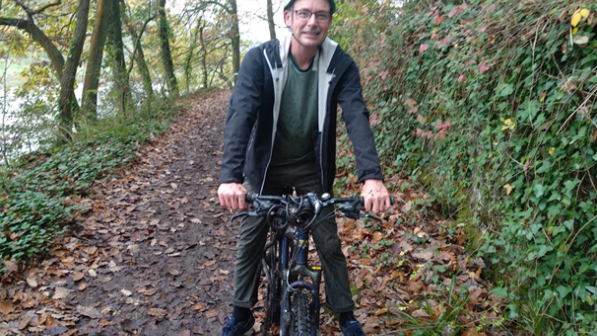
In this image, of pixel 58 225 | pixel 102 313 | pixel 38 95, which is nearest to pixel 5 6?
pixel 38 95

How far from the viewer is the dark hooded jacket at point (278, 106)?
2482 mm

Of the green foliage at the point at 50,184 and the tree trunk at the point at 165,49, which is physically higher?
the tree trunk at the point at 165,49

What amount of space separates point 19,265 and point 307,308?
11.7 feet

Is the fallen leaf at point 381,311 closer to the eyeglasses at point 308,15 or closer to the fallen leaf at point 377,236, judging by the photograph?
the fallen leaf at point 377,236

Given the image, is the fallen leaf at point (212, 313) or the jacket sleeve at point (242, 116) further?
the fallen leaf at point (212, 313)

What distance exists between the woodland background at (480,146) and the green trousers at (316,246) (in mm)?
813

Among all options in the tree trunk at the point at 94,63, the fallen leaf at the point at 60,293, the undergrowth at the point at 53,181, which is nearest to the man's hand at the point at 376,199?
the fallen leaf at the point at 60,293

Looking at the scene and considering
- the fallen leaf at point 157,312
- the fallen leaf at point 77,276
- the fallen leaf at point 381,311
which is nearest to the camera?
the fallen leaf at point 381,311

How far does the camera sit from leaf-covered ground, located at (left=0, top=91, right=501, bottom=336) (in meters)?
3.43

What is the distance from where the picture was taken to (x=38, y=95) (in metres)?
10.5

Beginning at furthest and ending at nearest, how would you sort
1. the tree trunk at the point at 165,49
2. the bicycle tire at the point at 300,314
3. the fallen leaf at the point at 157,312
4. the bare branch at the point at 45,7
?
the tree trunk at the point at 165,49 < the bare branch at the point at 45,7 < the fallen leaf at the point at 157,312 < the bicycle tire at the point at 300,314

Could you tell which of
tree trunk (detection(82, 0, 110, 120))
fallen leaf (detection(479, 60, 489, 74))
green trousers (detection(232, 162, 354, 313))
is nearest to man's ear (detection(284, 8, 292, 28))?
green trousers (detection(232, 162, 354, 313))

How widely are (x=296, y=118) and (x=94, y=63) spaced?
9.77m

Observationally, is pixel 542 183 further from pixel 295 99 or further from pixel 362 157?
pixel 295 99
